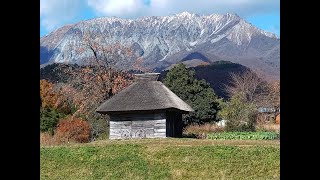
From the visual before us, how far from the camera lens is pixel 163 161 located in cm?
1972

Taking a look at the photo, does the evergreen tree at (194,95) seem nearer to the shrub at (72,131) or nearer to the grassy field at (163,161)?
the shrub at (72,131)

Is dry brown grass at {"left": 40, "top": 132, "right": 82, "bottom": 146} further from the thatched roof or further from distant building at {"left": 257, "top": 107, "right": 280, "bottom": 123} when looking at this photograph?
distant building at {"left": 257, "top": 107, "right": 280, "bottom": 123}

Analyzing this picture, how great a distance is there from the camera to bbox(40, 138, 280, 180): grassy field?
59.0 ft

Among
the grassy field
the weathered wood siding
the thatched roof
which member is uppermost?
the thatched roof

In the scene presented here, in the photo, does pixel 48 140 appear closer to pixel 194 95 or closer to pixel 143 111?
pixel 143 111

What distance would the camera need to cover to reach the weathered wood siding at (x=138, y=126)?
94.6ft

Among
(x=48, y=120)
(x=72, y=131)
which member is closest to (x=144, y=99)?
(x=72, y=131)

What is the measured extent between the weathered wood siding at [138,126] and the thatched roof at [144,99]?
2.37ft

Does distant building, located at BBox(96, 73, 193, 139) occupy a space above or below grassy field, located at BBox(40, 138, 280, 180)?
above

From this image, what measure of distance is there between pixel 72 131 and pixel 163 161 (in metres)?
12.9

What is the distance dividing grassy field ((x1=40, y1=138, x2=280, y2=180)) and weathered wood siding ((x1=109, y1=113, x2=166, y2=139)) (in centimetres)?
623

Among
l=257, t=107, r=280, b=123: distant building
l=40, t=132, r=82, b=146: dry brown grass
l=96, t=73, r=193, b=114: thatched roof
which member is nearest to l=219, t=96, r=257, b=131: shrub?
l=96, t=73, r=193, b=114: thatched roof
